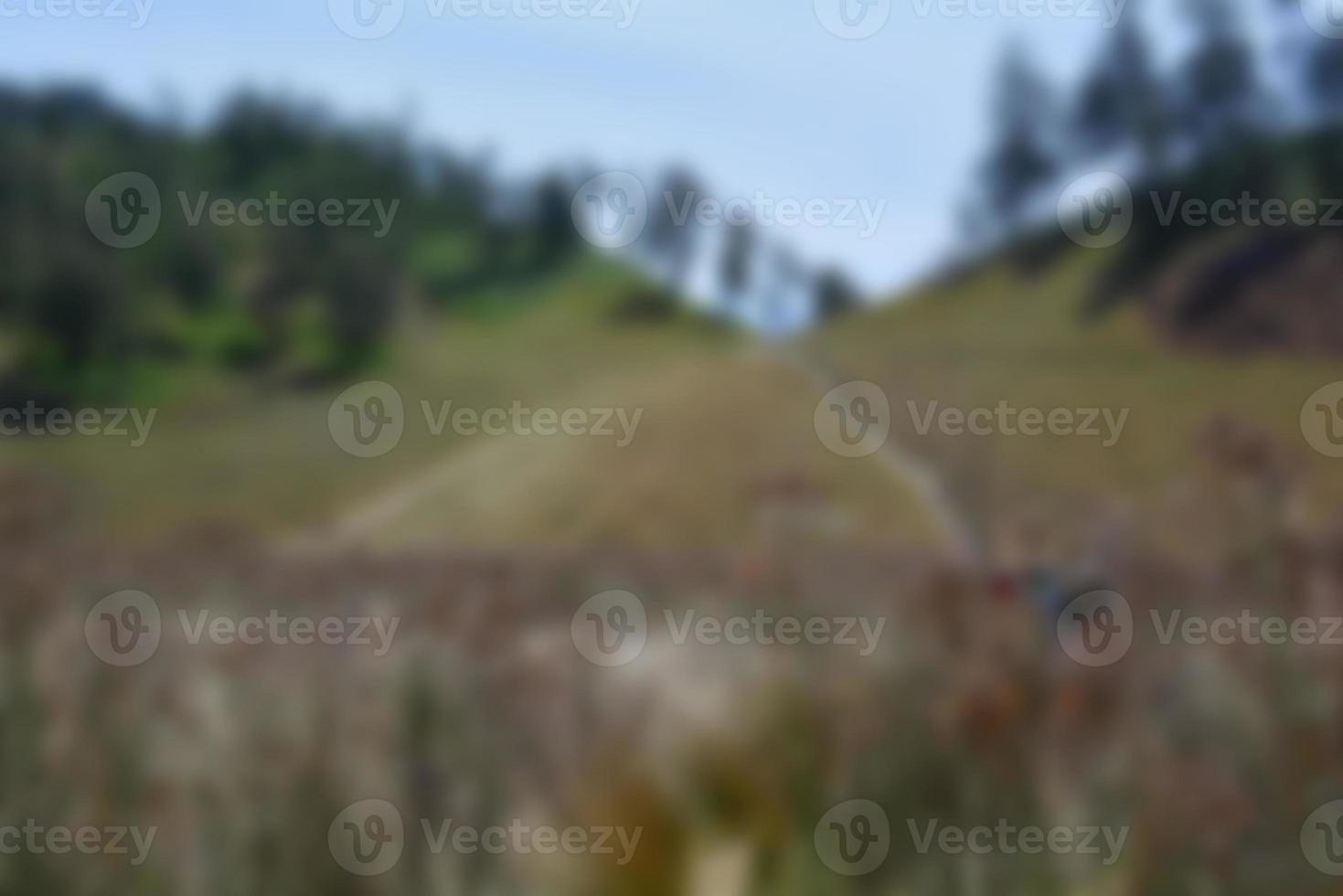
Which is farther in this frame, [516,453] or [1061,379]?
[1061,379]

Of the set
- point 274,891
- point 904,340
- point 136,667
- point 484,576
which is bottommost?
point 274,891

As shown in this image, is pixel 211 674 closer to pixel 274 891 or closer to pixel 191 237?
pixel 274 891

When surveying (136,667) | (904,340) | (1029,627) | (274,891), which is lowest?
(274,891)

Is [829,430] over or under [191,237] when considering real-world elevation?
under

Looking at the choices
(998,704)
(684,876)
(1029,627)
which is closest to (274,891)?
(684,876)

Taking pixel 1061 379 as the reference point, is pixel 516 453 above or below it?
below

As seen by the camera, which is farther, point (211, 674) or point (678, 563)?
point (678, 563)

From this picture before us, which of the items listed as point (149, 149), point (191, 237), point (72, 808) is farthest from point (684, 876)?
point (149, 149)

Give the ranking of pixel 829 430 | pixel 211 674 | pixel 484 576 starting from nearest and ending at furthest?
pixel 211 674, pixel 484 576, pixel 829 430

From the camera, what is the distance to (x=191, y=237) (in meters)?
2.33

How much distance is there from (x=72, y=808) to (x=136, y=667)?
0.24 metres

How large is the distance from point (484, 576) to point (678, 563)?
0.36 meters

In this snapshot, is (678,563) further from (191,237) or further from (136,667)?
(191,237)

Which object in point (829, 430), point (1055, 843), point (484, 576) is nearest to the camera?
point (1055, 843)
